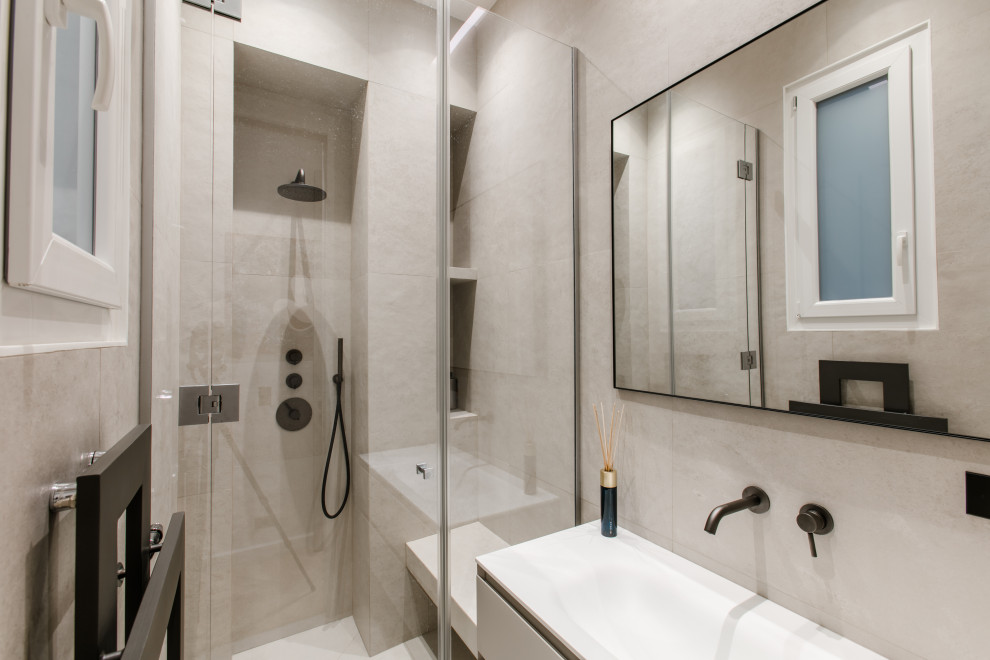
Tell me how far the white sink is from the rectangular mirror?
45 centimetres

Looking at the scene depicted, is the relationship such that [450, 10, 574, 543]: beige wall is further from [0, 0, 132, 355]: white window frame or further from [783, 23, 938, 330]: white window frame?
[0, 0, 132, 355]: white window frame

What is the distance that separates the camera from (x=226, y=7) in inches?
44.1

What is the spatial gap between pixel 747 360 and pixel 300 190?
1240mm

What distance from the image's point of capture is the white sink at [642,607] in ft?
2.81

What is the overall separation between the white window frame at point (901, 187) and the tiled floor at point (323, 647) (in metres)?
1.43

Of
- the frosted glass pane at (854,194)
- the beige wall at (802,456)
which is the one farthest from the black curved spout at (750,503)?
the frosted glass pane at (854,194)

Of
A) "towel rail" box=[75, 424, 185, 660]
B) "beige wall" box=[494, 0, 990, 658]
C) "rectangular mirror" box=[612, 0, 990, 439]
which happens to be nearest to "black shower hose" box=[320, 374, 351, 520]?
"towel rail" box=[75, 424, 185, 660]

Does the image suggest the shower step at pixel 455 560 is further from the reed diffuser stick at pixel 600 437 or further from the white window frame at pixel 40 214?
the white window frame at pixel 40 214

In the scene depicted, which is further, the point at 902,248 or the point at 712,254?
the point at 712,254

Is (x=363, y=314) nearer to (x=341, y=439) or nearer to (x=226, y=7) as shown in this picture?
(x=341, y=439)

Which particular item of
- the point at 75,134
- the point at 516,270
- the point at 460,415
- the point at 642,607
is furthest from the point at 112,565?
the point at 516,270

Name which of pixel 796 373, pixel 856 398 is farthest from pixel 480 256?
pixel 856 398

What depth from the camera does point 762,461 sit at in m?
1.01

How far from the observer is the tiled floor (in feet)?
3.78
